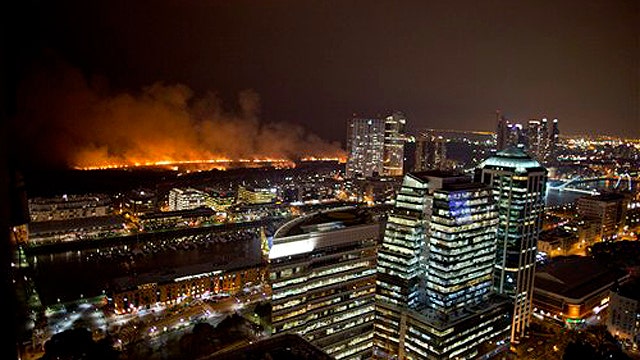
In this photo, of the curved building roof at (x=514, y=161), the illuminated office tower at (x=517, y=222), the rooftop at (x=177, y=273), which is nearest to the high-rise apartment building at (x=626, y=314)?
the illuminated office tower at (x=517, y=222)

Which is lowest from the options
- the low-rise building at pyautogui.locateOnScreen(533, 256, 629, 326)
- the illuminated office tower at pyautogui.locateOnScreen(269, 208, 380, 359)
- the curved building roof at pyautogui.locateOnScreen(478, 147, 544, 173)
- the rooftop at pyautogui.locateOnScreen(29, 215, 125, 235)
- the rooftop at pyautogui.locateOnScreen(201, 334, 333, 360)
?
the low-rise building at pyautogui.locateOnScreen(533, 256, 629, 326)

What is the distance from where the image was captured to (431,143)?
2722cm

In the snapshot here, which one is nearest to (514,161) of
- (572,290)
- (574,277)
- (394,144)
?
(572,290)

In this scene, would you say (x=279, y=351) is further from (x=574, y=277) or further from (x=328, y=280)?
(x=574, y=277)

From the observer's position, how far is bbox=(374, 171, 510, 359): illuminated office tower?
25.4 feet

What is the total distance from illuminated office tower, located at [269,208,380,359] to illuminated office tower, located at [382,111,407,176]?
20.5 meters

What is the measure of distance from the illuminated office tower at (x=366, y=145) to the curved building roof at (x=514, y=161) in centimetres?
1753

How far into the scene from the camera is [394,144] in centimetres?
2767

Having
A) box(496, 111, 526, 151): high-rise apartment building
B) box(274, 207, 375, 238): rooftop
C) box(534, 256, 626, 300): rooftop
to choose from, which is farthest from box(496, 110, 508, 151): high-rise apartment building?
box(274, 207, 375, 238): rooftop

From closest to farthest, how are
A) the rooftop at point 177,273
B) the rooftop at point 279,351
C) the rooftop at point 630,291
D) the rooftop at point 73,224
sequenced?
1. the rooftop at point 279,351
2. the rooftop at point 630,291
3. the rooftop at point 177,273
4. the rooftop at point 73,224

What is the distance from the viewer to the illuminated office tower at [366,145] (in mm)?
27000

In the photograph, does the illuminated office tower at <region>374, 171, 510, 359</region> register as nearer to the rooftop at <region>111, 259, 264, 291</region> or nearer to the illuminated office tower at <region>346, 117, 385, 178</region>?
the rooftop at <region>111, 259, 264, 291</region>

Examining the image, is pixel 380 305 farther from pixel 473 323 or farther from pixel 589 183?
pixel 589 183

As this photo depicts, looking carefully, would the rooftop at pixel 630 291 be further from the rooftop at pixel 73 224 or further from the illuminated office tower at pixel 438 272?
the rooftop at pixel 73 224
